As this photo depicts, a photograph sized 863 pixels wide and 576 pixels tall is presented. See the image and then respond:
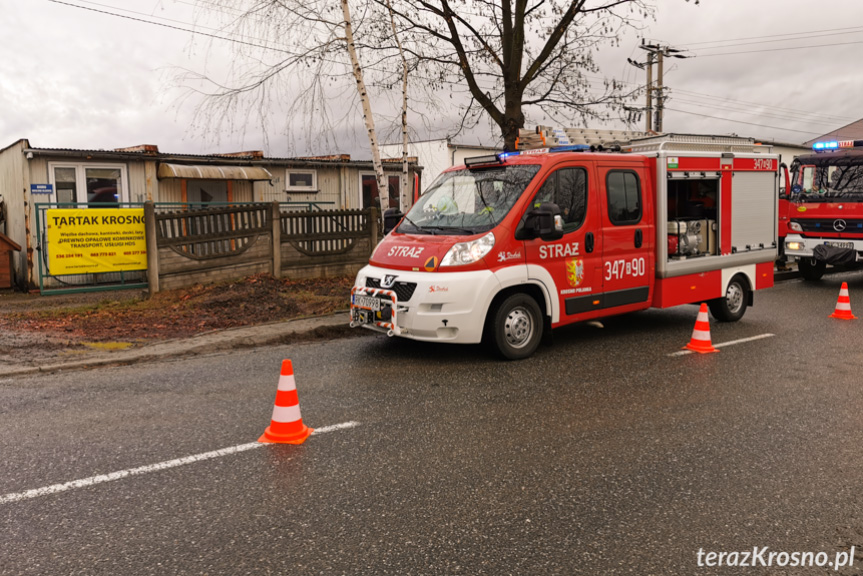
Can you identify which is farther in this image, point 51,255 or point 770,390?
point 51,255

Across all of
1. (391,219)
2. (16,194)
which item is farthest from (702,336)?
(16,194)

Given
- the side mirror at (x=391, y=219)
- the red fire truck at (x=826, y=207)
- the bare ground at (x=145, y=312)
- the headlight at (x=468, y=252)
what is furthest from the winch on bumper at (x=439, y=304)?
the red fire truck at (x=826, y=207)

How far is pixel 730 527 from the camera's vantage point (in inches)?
152

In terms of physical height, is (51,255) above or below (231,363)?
above

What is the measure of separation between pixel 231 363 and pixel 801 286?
488 inches

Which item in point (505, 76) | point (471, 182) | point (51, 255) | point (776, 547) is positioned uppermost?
point (505, 76)

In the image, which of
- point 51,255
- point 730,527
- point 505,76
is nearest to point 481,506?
point 730,527

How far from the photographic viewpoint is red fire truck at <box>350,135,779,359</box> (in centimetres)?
748

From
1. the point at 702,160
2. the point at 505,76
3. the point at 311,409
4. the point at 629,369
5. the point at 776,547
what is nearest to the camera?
the point at 776,547

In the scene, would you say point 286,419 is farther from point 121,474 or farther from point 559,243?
point 559,243

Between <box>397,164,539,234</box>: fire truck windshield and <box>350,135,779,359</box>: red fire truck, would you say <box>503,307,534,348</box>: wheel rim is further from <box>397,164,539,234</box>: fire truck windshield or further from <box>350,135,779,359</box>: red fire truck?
<box>397,164,539,234</box>: fire truck windshield

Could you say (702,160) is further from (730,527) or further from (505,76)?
(730,527)

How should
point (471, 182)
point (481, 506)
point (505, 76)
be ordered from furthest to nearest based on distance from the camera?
point (505, 76), point (471, 182), point (481, 506)

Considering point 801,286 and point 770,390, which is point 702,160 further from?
point 801,286
